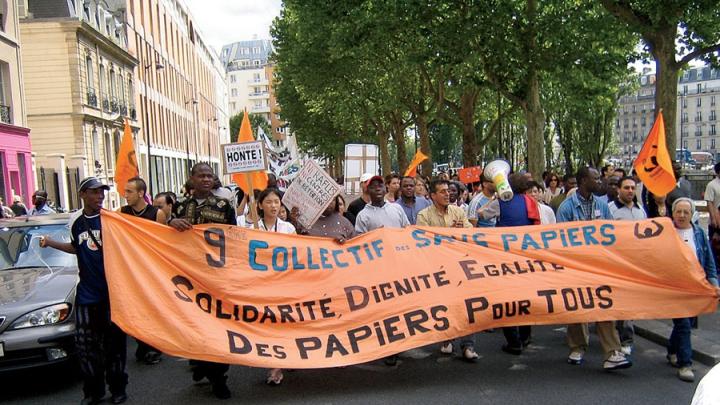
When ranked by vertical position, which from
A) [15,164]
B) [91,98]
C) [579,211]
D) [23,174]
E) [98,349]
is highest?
[91,98]

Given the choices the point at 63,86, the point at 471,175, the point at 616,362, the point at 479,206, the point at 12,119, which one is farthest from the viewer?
the point at 63,86

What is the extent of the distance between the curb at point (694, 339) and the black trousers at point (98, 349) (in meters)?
5.42

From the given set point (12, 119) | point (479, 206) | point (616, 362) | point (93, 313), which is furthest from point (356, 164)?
point (12, 119)

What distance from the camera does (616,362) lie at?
629 cm

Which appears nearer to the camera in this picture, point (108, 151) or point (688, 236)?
point (688, 236)

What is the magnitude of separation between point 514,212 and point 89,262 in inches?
167

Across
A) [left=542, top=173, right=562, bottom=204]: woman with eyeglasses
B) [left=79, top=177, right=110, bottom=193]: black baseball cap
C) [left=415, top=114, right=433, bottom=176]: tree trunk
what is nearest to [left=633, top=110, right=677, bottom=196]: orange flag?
[left=79, top=177, right=110, bottom=193]: black baseball cap

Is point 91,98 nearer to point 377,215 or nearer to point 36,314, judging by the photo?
point 377,215

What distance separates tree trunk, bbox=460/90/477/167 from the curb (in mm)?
20235

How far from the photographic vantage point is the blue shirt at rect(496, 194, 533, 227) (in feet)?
24.1

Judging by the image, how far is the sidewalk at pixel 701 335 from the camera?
21.8 feet

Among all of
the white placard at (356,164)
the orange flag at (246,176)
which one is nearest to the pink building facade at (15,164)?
the white placard at (356,164)

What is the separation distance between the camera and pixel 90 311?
18.9 ft

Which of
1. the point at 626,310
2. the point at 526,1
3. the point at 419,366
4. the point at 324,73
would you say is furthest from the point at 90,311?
the point at 324,73
